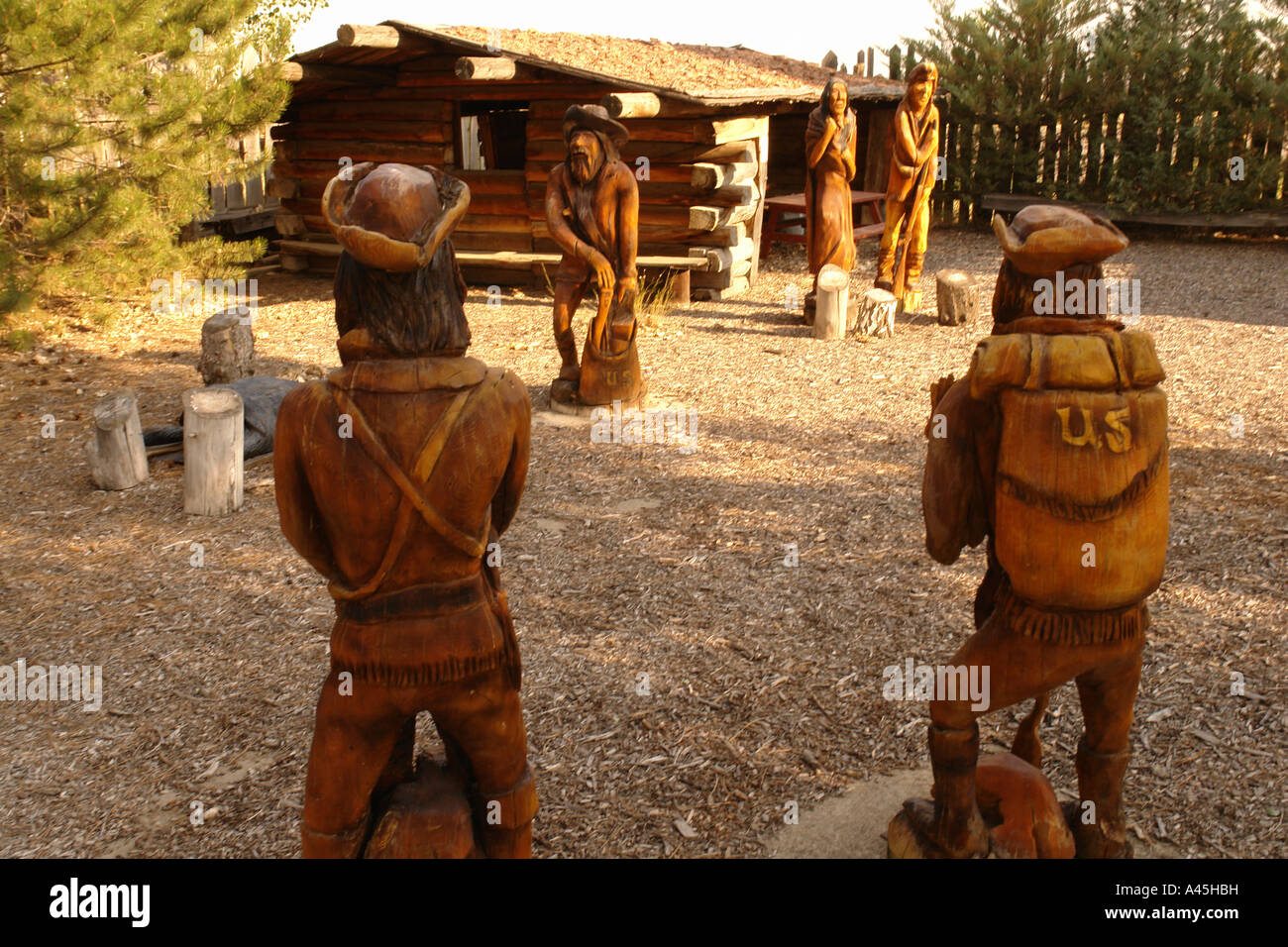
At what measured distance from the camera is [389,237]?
2422 mm

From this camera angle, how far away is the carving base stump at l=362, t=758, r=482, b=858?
272cm

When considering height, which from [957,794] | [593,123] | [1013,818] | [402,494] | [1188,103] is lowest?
[1013,818]

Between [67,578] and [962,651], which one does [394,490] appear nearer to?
[962,651]

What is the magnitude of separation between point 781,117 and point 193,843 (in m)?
15.3

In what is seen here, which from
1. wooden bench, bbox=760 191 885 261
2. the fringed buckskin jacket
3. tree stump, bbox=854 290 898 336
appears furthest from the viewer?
wooden bench, bbox=760 191 885 261

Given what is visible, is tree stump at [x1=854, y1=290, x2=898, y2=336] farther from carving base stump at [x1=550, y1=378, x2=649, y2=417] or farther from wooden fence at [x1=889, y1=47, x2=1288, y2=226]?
wooden fence at [x1=889, y1=47, x2=1288, y2=226]

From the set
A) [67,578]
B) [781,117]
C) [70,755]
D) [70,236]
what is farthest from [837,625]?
[781,117]

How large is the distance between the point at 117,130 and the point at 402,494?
8383 millimetres

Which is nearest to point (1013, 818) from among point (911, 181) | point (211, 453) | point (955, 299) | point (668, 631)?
point (668, 631)

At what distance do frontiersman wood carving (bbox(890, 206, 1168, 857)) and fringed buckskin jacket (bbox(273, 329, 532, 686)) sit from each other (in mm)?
1132

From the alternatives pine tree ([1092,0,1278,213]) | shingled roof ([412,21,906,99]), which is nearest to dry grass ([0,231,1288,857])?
shingled roof ([412,21,906,99])

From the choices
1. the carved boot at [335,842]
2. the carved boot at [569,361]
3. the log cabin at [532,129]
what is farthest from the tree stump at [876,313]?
the carved boot at [335,842]

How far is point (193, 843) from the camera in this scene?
3.45 meters

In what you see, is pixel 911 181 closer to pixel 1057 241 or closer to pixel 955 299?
pixel 955 299
